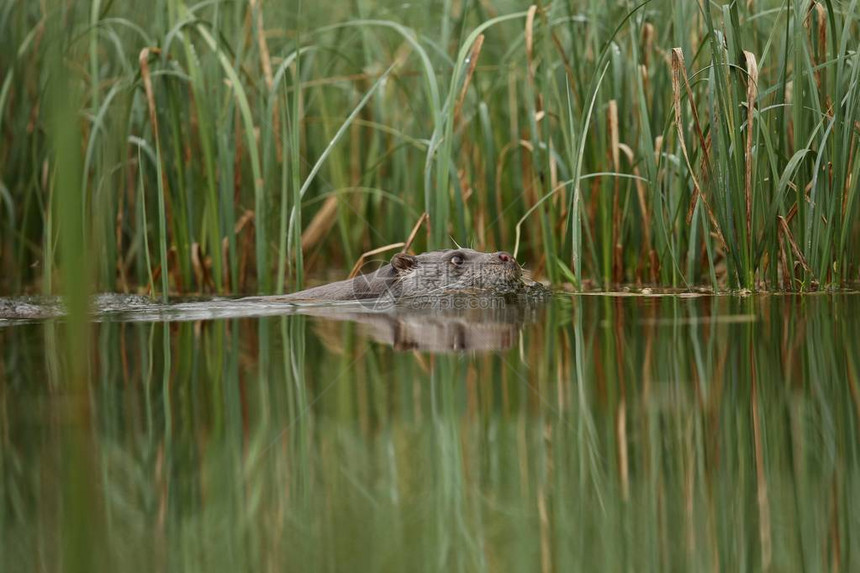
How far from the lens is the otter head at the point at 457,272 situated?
4.46 meters

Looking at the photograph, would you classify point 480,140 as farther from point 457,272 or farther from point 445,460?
point 445,460

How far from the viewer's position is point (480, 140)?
5.67 m

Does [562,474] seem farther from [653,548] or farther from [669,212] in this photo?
[669,212]

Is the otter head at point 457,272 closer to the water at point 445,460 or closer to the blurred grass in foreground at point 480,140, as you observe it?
the blurred grass in foreground at point 480,140

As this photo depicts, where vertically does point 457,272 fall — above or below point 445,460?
above

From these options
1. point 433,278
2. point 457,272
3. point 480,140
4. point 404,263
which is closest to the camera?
point 457,272

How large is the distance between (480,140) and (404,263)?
3.79ft

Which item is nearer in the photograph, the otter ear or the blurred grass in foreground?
the blurred grass in foreground

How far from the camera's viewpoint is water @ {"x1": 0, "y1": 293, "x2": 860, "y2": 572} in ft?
3.63

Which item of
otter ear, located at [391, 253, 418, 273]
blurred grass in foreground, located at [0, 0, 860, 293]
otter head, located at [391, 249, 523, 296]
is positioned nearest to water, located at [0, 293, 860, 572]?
blurred grass in foreground, located at [0, 0, 860, 293]

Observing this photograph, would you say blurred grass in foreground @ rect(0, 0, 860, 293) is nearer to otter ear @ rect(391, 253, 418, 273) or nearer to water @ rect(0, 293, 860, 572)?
otter ear @ rect(391, 253, 418, 273)

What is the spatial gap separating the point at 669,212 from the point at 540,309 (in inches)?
31.1

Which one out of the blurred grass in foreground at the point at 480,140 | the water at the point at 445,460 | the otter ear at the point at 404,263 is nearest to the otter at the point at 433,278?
the otter ear at the point at 404,263

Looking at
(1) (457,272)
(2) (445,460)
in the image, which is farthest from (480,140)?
(2) (445,460)
